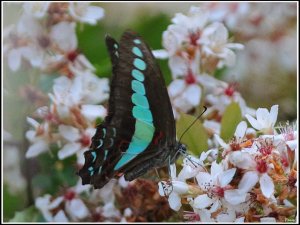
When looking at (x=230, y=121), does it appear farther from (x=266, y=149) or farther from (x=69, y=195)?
(x=69, y=195)

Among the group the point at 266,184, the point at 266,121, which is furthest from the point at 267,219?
the point at 266,121

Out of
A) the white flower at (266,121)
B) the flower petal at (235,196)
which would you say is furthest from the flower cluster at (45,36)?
the flower petal at (235,196)

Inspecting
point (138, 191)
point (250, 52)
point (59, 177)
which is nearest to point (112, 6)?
point (250, 52)

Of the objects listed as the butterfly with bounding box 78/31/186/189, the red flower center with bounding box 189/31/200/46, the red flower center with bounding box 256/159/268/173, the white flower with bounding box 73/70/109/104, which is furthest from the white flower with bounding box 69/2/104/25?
the red flower center with bounding box 256/159/268/173

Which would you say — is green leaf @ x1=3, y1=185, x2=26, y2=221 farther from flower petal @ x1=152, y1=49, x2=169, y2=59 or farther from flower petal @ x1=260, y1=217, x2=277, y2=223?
flower petal @ x1=260, y1=217, x2=277, y2=223

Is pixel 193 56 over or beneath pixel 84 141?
over

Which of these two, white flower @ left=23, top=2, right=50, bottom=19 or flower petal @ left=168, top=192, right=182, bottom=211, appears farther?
white flower @ left=23, top=2, right=50, bottom=19

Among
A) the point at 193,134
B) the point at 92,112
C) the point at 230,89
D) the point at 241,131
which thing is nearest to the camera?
the point at 241,131
